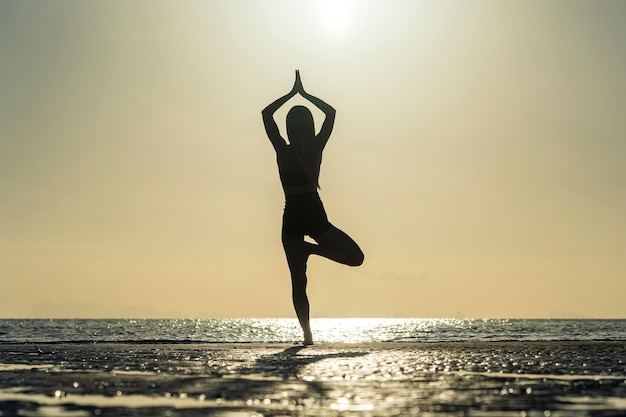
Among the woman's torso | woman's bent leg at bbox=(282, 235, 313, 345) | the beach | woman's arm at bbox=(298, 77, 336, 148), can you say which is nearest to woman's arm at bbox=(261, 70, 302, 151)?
the woman's torso

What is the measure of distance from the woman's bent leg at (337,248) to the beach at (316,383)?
106 inches

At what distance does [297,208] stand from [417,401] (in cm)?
767

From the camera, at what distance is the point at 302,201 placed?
44.0 ft

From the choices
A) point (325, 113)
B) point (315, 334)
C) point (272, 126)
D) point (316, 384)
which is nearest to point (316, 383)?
point (316, 384)

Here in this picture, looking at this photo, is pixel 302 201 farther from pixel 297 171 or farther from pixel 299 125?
pixel 299 125

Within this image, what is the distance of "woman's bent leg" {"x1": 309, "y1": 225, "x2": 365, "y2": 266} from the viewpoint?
1348cm

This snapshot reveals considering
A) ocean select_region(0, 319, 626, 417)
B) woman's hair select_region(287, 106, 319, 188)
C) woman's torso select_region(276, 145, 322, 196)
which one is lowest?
ocean select_region(0, 319, 626, 417)

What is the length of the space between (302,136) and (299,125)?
0.57 ft

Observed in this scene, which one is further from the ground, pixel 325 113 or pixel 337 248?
pixel 325 113

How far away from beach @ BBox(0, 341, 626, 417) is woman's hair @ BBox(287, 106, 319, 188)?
134 inches

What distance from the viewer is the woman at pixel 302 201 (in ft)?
43.5

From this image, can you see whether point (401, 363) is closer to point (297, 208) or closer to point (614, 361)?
point (614, 361)

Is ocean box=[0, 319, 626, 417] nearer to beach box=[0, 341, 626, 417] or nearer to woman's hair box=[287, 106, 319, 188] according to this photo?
beach box=[0, 341, 626, 417]

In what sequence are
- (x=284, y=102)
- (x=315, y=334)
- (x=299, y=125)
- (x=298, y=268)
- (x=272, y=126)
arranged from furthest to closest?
1. (x=315, y=334)
2. (x=284, y=102)
3. (x=298, y=268)
4. (x=272, y=126)
5. (x=299, y=125)
